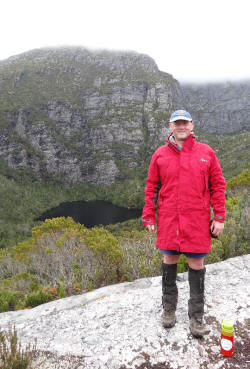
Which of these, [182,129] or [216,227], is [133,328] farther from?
[182,129]

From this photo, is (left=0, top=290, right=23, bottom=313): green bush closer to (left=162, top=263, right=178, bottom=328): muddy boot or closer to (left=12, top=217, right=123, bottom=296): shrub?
(left=12, top=217, right=123, bottom=296): shrub

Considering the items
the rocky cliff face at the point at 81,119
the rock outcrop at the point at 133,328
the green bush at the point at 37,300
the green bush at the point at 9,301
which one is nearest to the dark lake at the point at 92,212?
the rocky cliff face at the point at 81,119

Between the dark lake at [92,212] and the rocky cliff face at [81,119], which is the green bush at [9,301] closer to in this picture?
the dark lake at [92,212]

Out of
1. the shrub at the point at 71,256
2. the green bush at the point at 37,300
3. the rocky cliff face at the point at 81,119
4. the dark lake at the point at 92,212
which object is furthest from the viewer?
the rocky cliff face at the point at 81,119

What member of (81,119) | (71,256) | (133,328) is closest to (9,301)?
(133,328)

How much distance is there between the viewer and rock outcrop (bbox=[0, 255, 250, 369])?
92.2 inches

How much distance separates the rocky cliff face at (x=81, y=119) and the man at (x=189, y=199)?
13868 cm

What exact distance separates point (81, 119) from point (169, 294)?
165 meters

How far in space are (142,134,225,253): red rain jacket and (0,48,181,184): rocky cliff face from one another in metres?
139

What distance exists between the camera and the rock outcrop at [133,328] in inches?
92.2

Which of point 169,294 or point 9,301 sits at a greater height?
point 169,294

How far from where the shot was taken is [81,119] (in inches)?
6270

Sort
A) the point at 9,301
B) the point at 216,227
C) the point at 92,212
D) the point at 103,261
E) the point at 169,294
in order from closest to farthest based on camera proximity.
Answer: the point at 216,227 → the point at 169,294 → the point at 9,301 → the point at 103,261 → the point at 92,212

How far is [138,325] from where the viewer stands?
112 inches
